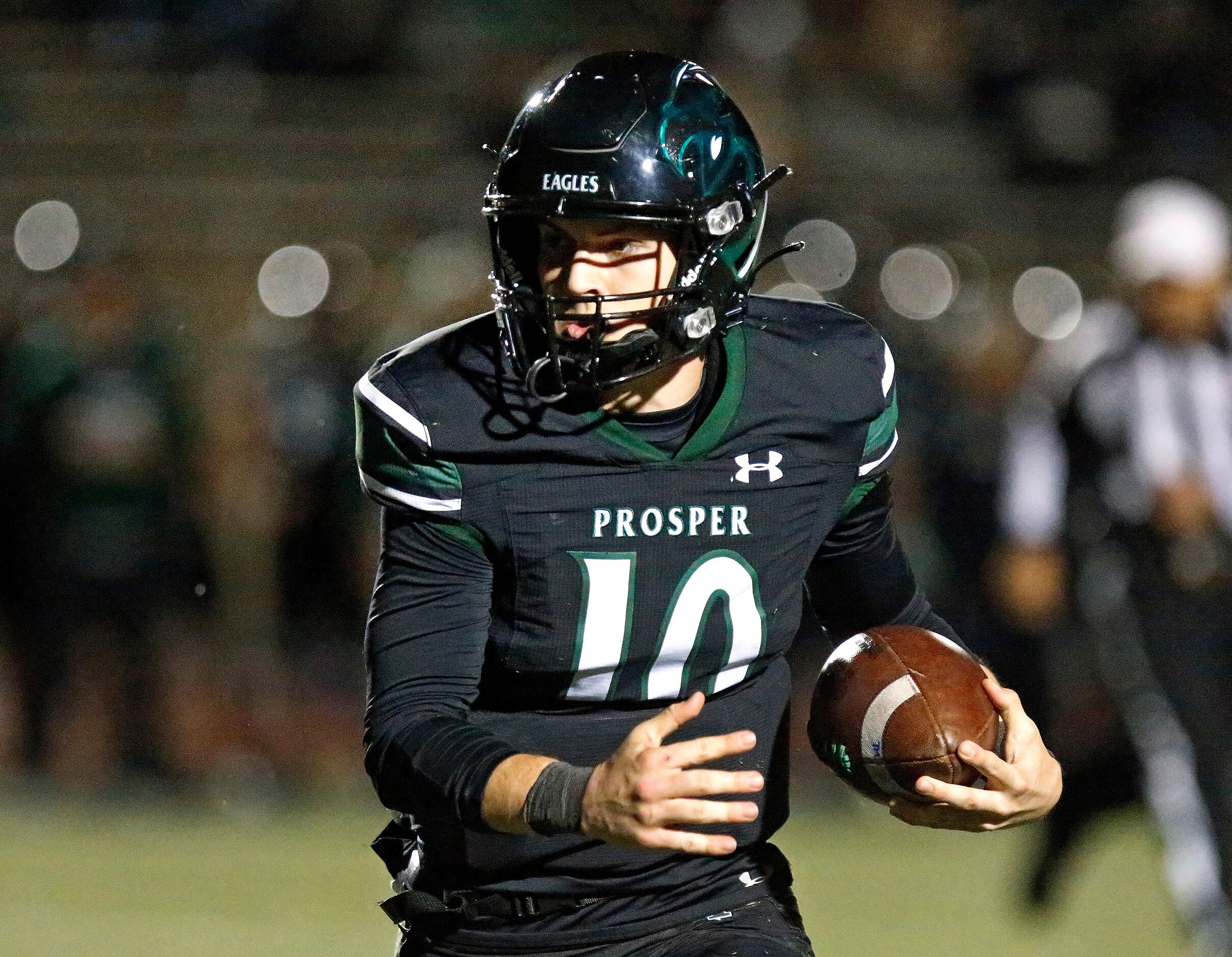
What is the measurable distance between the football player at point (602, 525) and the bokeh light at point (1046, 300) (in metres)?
7.68

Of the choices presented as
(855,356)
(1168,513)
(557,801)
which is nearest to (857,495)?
(855,356)

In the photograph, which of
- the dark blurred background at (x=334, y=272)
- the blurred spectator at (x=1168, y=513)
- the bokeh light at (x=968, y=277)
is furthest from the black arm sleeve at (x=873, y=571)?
the bokeh light at (x=968, y=277)

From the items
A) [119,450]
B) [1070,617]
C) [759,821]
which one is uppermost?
[759,821]

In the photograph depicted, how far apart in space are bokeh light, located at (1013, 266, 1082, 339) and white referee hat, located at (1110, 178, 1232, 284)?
462 cm

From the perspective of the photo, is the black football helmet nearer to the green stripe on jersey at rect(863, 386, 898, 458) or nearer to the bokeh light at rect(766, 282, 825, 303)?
the green stripe on jersey at rect(863, 386, 898, 458)

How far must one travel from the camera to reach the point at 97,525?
7.42 meters

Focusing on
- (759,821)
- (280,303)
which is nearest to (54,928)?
(759,821)

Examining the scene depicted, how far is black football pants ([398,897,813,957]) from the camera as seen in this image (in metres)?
2.53

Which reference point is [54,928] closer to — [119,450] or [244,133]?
[119,450]

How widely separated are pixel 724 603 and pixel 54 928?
346cm

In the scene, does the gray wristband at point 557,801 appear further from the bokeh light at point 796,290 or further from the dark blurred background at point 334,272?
the bokeh light at point 796,290

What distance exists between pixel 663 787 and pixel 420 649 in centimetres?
51

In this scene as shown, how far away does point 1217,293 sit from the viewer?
5.25 metres

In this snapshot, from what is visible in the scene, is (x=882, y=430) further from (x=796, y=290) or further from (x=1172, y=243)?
(x=796, y=290)
